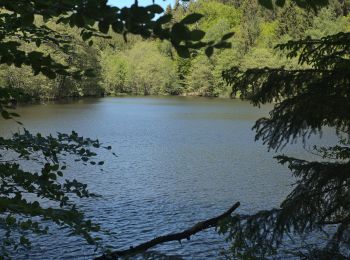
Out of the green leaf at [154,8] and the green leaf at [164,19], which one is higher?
the green leaf at [154,8]

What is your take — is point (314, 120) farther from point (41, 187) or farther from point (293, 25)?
point (293, 25)

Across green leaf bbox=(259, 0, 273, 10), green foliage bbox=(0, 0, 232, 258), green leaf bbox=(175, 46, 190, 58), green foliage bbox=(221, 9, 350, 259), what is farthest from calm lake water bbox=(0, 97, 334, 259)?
green leaf bbox=(259, 0, 273, 10)

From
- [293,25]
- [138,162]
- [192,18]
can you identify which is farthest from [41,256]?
[293,25]

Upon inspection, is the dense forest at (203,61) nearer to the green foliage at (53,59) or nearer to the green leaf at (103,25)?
the green foliage at (53,59)

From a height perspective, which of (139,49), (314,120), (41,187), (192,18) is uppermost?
(139,49)

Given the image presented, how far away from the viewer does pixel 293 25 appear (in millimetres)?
82625

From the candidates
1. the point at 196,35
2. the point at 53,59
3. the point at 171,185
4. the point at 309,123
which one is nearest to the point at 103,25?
the point at 196,35

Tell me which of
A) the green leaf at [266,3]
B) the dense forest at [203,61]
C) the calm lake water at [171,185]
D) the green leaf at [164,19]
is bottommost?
the calm lake water at [171,185]

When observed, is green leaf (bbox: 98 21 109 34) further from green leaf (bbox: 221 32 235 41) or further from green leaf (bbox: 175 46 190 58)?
green leaf (bbox: 221 32 235 41)

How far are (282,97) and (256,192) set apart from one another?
978 cm

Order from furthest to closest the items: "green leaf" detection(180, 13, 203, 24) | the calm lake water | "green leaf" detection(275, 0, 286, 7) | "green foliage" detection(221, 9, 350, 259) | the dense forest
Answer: the dense forest
the calm lake water
"green foliage" detection(221, 9, 350, 259)
"green leaf" detection(275, 0, 286, 7)
"green leaf" detection(180, 13, 203, 24)

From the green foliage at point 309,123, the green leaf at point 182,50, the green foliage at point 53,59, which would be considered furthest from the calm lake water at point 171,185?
the green leaf at point 182,50

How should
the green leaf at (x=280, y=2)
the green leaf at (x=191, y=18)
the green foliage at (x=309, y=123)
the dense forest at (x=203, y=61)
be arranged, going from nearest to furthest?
the green leaf at (x=191, y=18) < the green leaf at (x=280, y=2) < the green foliage at (x=309, y=123) < the dense forest at (x=203, y=61)

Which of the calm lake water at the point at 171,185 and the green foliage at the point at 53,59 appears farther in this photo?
the calm lake water at the point at 171,185
